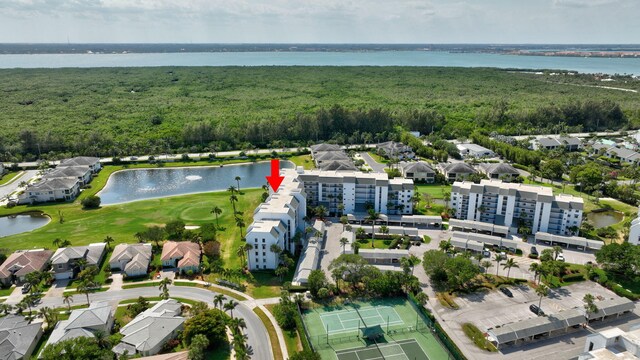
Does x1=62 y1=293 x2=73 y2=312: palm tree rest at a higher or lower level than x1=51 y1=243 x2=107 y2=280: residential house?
lower

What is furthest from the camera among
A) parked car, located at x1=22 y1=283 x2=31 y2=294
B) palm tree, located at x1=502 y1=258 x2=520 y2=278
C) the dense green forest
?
the dense green forest

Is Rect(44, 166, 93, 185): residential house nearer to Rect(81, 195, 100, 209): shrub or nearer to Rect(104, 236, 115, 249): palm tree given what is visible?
Rect(81, 195, 100, 209): shrub

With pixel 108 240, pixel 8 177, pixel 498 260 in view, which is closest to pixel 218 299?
pixel 108 240

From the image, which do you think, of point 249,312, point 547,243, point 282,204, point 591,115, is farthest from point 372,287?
point 591,115

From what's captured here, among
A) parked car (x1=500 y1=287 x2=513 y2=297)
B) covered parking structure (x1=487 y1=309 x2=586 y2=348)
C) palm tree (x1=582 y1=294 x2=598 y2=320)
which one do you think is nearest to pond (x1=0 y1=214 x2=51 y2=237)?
covered parking structure (x1=487 y1=309 x2=586 y2=348)

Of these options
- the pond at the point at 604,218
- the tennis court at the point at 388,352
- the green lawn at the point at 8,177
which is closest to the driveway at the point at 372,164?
the pond at the point at 604,218

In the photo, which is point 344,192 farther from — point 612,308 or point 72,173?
point 72,173

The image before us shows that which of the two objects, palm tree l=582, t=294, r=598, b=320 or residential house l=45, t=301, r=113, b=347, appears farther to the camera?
palm tree l=582, t=294, r=598, b=320

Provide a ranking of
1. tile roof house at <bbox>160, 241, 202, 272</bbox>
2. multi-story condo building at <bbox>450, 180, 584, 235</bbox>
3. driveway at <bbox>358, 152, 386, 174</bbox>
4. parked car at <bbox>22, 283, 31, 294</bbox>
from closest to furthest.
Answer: parked car at <bbox>22, 283, 31, 294</bbox>, tile roof house at <bbox>160, 241, 202, 272</bbox>, multi-story condo building at <bbox>450, 180, 584, 235</bbox>, driveway at <bbox>358, 152, 386, 174</bbox>
